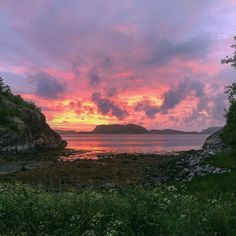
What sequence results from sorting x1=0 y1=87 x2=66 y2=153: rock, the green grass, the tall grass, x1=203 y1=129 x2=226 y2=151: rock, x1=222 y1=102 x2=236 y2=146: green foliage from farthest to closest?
x1=0 y1=87 x2=66 y2=153: rock → x1=203 y1=129 x2=226 y2=151: rock → x1=222 y1=102 x2=236 y2=146: green foliage → the green grass → the tall grass

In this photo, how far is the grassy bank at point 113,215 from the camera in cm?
1350

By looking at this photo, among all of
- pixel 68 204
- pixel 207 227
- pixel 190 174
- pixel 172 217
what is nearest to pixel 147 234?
pixel 172 217

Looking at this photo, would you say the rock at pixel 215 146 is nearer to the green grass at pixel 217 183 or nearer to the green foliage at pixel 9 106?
the green grass at pixel 217 183

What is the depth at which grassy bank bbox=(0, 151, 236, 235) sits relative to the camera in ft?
44.3

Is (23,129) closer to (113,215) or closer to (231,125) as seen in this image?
(231,125)

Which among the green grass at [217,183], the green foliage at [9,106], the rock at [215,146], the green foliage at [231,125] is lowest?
the green grass at [217,183]

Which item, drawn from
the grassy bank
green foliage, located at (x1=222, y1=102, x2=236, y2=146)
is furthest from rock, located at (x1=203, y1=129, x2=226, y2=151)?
the grassy bank

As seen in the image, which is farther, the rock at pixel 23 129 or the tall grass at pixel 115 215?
the rock at pixel 23 129

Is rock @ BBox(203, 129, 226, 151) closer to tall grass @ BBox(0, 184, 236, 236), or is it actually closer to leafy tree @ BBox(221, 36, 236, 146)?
leafy tree @ BBox(221, 36, 236, 146)

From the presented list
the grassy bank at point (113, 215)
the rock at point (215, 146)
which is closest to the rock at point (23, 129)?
the rock at point (215, 146)

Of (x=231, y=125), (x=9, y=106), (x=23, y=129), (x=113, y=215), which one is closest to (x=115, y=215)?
(x=113, y=215)

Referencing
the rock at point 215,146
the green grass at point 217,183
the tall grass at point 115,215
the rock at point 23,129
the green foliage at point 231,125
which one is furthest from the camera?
the rock at point 23,129

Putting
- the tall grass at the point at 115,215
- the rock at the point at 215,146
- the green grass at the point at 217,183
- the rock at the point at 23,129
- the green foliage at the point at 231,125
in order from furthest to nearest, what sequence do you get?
1. the rock at the point at 23,129
2. the rock at the point at 215,146
3. the green foliage at the point at 231,125
4. the green grass at the point at 217,183
5. the tall grass at the point at 115,215

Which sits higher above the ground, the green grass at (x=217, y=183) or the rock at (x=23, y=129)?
the rock at (x=23, y=129)
